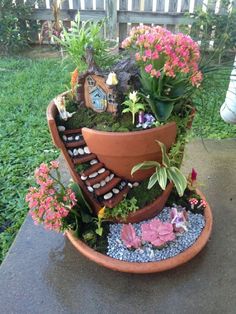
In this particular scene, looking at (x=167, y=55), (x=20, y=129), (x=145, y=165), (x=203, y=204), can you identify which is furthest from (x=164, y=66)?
(x=20, y=129)

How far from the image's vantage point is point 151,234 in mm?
1463

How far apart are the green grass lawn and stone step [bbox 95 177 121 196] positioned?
51 centimetres

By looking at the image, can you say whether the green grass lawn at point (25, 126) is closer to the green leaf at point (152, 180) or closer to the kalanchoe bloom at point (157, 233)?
the green leaf at point (152, 180)

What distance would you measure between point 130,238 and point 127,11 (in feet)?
12.3

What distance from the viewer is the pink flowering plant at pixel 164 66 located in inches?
49.5

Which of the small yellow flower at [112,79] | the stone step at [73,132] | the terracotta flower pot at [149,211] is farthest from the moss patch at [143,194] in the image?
the small yellow flower at [112,79]

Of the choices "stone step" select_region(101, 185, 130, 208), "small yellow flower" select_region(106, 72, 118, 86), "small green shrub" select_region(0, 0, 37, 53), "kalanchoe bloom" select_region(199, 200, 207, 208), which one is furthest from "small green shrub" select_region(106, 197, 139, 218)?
"small green shrub" select_region(0, 0, 37, 53)

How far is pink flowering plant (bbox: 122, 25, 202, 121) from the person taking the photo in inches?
49.5

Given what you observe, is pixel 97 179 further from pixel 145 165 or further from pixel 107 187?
pixel 145 165

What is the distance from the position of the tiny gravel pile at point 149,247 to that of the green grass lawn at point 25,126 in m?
0.53

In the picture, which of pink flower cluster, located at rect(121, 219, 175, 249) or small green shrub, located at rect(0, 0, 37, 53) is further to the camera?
A: small green shrub, located at rect(0, 0, 37, 53)

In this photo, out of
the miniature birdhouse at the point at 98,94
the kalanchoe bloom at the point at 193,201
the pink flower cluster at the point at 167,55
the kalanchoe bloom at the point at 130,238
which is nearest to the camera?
the pink flower cluster at the point at 167,55

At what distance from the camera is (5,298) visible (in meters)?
1.36

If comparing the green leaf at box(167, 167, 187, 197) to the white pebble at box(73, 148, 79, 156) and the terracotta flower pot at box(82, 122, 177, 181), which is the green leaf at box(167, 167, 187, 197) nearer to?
the terracotta flower pot at box(82, 122, 177, 181)
